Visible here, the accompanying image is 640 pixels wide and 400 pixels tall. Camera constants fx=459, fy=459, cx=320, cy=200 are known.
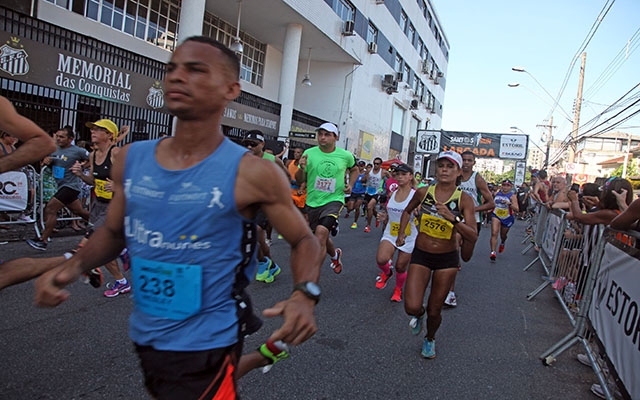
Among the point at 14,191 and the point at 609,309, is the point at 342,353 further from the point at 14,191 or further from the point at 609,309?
the point at 14,191

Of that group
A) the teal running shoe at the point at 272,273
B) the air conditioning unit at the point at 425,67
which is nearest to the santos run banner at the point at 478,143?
the air conditioning unit at the point at 425,67

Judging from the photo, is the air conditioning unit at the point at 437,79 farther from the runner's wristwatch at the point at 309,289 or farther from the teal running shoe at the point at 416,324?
the runner's wristwatch at the point at 309,289

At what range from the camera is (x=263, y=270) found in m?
6.09

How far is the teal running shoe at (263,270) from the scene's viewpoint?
6.06m

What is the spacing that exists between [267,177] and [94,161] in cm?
444

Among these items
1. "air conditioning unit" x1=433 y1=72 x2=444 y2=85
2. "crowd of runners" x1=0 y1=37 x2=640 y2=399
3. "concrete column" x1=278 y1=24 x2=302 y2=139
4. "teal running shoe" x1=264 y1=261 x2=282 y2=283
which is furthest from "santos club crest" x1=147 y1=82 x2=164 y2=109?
"air conditioning unit" x1=433 y1=72 x2=444 y2=85

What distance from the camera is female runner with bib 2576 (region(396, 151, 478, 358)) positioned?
13.7ft

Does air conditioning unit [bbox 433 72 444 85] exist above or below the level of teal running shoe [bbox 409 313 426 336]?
above

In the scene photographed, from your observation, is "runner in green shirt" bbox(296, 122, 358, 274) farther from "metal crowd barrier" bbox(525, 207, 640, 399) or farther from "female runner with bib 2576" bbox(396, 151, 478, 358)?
"metal crowd barrier" bbox(525, 207, 640, 399)

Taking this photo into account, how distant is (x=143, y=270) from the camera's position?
1.68m

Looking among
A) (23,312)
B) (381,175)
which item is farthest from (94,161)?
(381,175)

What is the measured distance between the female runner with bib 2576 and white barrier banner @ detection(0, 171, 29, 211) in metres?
6.29

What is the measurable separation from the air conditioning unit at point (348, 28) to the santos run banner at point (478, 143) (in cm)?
699

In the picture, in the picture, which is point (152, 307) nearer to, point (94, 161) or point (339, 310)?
point (339, 310)
